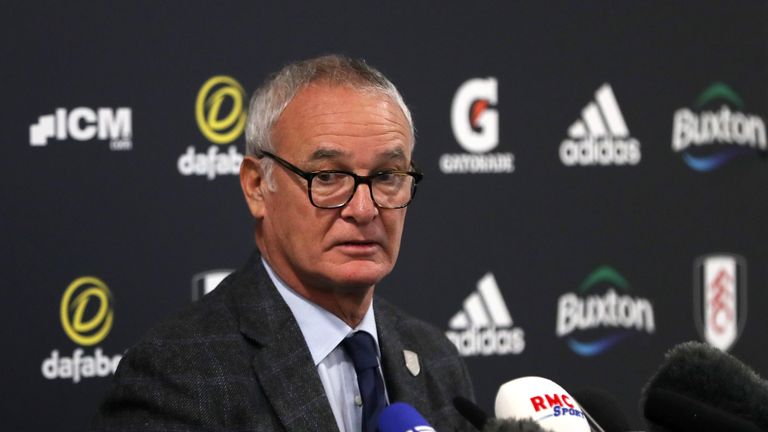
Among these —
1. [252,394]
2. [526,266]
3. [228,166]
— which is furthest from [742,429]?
[526,266]

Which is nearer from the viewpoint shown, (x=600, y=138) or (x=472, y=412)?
(x=472, y=412)

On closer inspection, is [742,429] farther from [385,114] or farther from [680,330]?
[680,330]

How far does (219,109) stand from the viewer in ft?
8.82

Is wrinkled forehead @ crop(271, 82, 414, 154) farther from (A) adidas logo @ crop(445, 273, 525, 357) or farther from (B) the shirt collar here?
(A) adidas logo @ crop(445, 273, 525, 357)

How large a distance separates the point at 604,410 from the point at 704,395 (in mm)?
271

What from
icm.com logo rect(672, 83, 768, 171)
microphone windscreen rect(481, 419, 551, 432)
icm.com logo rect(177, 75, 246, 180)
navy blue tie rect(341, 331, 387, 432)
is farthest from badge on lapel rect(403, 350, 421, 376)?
icm.com logo rect(672, 83, 768, 171)

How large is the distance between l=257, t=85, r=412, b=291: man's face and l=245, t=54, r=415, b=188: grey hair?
16 millimetres

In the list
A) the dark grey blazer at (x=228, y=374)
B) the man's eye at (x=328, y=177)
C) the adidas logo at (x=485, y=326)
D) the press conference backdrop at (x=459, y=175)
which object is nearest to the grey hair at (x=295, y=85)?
the man's eye at (x=328, y=177)

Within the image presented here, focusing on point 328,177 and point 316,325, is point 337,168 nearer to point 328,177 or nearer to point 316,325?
point 328,177

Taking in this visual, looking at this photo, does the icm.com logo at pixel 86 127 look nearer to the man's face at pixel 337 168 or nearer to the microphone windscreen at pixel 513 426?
the man's face at pixel 337 168

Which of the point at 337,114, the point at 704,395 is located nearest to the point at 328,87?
the point at 337,114

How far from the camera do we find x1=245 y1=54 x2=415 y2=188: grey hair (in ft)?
5.78

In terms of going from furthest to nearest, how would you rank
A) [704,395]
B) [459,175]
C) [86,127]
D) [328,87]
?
[459,175], [86,127], [328,87], [704,395]

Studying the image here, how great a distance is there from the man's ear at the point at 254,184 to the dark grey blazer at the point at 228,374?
9 centimetres
